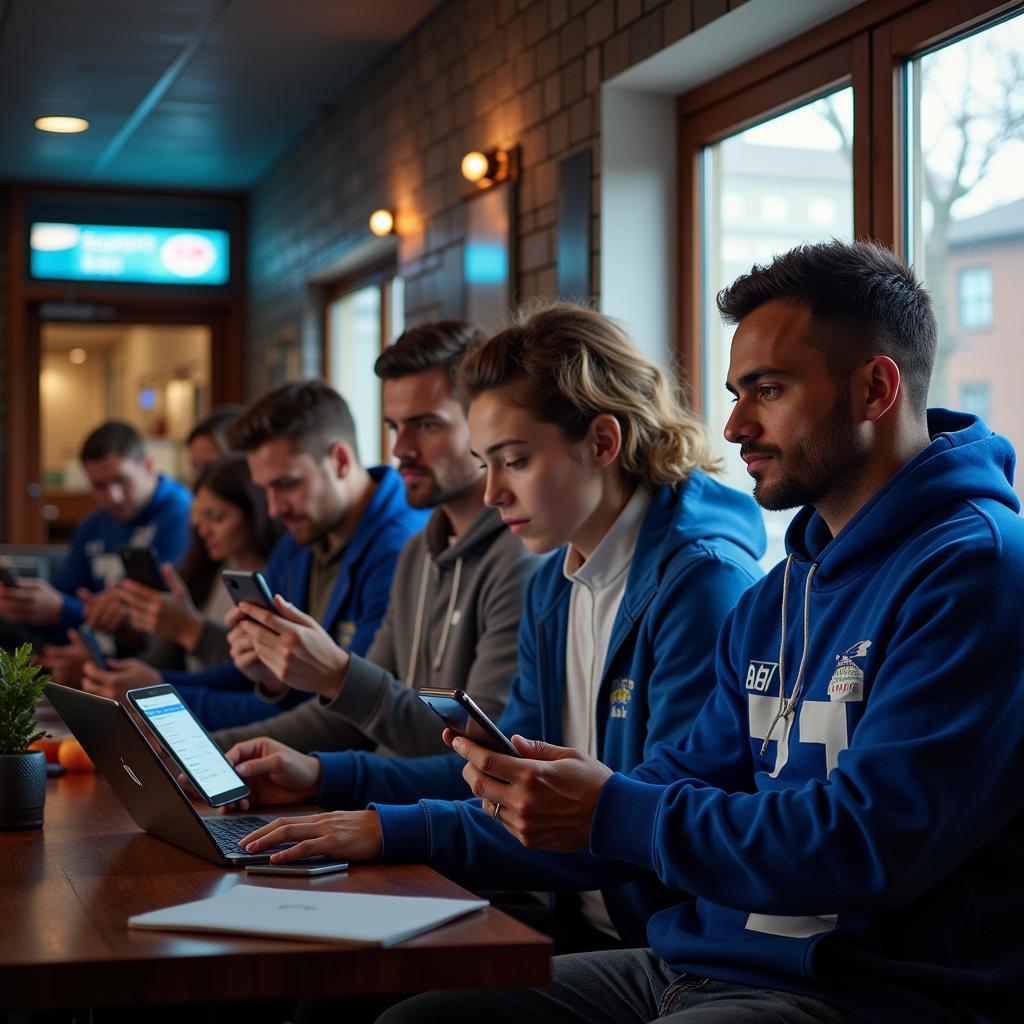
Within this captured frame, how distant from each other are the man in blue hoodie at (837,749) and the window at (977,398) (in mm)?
986

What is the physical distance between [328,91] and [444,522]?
3960 mm

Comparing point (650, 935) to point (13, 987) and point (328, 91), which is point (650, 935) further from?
point (328, 91)

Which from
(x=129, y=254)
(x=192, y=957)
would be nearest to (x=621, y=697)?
(x=192, y=957)

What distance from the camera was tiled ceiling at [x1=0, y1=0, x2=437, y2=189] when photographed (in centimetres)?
524

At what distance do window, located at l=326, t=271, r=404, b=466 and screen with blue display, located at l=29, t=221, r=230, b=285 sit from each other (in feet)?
5.20

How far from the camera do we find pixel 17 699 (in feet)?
6.76

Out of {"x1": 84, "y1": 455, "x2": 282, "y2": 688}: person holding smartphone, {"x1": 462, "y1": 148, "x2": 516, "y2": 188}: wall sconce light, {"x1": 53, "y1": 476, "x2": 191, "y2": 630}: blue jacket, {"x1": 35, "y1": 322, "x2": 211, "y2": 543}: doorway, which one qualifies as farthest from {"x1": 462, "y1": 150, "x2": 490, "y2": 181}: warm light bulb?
{"x1": 35, "y1": 322, "x2": 211, "y2": 543}: doorway

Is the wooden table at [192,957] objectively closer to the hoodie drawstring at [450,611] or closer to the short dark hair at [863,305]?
the short dark hair at [863,305]

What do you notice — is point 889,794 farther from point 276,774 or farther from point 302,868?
point 276,774

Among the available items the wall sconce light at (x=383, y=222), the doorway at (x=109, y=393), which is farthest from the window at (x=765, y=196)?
the doorway at (x=109, y=393)

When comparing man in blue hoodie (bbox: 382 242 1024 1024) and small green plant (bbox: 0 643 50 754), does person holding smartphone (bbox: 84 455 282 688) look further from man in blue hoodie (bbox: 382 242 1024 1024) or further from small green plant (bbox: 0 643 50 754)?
man in blue hoodie (bbox: 382 242 1024 1024)

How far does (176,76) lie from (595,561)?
4.53 m

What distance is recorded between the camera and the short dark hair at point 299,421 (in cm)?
345

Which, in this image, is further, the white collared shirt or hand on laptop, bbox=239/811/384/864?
the white collared shirt
